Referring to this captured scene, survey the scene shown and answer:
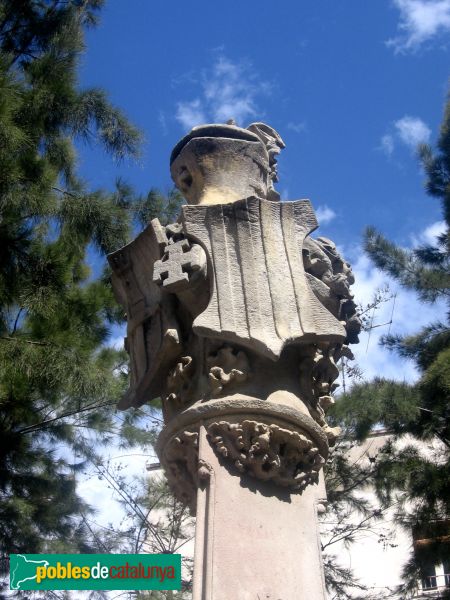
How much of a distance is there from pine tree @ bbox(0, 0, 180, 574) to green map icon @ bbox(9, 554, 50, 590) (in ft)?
4.17

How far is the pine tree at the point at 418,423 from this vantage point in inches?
310

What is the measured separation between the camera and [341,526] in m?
9.07

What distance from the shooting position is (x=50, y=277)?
6.14m

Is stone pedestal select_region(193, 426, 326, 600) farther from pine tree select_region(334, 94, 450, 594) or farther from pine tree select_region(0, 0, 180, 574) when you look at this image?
pine tree select_region(334, 94, 450, 594)

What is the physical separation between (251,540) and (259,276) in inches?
41.2

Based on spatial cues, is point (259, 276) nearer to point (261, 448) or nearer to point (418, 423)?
point (261, 448)

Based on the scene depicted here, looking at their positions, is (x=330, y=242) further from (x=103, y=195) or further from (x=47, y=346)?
(x=103, y=195)

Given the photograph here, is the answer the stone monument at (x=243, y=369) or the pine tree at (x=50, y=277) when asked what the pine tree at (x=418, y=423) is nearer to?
the pine tree at (x=50, y=277)

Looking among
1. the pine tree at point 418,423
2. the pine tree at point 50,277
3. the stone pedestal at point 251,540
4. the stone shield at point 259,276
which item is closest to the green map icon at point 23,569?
the pine tree at point 50,277

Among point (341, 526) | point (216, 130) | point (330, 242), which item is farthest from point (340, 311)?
point (341, 526)

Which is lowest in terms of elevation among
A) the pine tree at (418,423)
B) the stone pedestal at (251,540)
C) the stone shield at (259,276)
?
the stone pedestal at (251,540)

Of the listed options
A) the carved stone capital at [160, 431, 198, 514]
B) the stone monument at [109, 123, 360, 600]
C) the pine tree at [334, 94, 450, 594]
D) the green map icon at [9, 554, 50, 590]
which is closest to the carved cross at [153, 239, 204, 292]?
the stone monument at [109, 123, 360, 600]

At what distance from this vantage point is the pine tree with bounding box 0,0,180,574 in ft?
19.7

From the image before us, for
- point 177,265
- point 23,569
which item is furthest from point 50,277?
point 177,265
